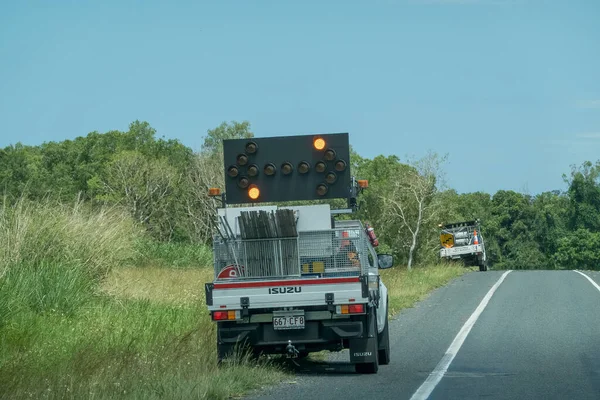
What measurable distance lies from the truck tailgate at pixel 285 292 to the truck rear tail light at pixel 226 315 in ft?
0.21

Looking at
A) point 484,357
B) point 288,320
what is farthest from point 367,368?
point 484,357

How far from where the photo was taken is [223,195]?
1423 centimetres

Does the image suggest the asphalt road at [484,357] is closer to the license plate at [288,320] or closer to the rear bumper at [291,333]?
the rear bumper at [291,333]

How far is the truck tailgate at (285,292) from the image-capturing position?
12.5 m

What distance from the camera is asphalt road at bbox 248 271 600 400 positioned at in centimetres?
1123

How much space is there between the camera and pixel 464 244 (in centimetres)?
5503

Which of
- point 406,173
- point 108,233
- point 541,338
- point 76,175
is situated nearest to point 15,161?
point 76,175

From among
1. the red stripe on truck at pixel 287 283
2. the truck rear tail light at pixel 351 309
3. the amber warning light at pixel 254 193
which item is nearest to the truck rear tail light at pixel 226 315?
the red stripe on truck at pixel 287 283

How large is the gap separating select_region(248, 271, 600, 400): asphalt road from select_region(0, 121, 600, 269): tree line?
932 inches

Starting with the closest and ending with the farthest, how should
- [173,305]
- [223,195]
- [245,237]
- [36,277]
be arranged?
[245,237]
[223,195]
[36,277]
[173,305]

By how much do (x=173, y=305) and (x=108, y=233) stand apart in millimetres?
2990

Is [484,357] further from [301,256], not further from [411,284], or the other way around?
[411,284]

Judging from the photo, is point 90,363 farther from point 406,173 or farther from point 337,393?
point 406,173

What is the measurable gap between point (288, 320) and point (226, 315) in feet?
2.63
